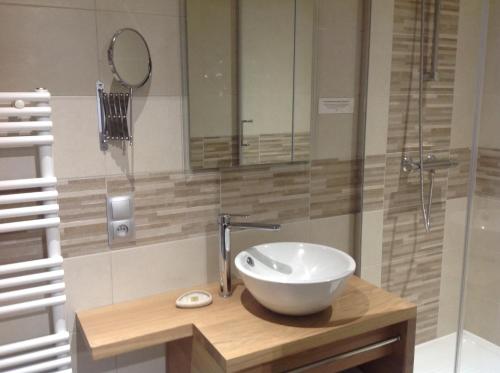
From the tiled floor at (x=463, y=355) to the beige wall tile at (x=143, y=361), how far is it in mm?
1215

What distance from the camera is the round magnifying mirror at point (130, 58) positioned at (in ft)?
5.19

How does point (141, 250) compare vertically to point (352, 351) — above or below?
above

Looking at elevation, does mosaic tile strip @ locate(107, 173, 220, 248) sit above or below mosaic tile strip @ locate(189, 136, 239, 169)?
below

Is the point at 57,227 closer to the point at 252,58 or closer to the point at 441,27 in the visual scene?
the point at 252,58

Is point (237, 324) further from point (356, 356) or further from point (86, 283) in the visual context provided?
point (86, 283)

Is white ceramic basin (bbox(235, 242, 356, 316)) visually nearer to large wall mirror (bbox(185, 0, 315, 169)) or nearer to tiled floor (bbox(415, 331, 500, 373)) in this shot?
large wall mirror (bbox(185, 0, 315, 169))

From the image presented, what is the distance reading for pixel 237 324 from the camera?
62.0 inches

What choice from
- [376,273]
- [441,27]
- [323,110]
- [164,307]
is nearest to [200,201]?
[164,307]

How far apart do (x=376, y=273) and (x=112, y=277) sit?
120cm

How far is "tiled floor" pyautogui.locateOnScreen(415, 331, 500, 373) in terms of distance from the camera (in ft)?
7.32

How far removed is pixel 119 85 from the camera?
162cm

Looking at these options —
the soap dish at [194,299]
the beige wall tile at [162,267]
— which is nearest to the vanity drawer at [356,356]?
the soap dish at [194,299]

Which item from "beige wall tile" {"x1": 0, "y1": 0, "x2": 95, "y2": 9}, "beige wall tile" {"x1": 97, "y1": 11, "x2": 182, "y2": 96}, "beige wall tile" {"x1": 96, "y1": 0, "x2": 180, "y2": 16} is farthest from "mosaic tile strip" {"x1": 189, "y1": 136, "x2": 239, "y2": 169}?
"beige wall tile" {"x1": 0, "y1": 0, "x2": 95, "y2": 9}

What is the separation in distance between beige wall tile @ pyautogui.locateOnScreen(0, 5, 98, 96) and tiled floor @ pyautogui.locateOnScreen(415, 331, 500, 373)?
1.90 metres
